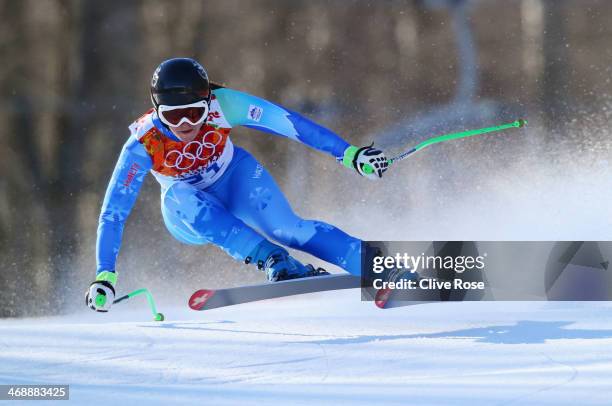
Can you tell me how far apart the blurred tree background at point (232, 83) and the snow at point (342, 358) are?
3.40 meters

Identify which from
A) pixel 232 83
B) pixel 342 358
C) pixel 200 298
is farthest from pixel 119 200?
pixel 232 83

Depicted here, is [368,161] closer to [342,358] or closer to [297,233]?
[297,233]

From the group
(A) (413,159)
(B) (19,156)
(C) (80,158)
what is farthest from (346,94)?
(B) (19,156)

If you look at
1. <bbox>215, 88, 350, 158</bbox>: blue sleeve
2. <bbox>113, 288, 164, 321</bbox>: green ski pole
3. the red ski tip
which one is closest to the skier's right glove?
<bbox>113, 288, 164, 321</bbox>: green ski pole

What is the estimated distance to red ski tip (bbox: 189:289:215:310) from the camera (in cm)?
407

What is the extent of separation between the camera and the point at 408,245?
740cm

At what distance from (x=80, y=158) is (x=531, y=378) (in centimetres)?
631

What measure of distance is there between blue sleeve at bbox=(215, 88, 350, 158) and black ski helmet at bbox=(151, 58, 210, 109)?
0.23 meters

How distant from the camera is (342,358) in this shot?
3080 millimetres

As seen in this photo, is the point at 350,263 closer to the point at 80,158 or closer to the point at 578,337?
the point at 578,337

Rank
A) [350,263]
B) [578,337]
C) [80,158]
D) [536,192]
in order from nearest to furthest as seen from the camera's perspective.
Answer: [578,337], [350,263], [536,192], [80,158]

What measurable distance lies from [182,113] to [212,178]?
1.51 ft

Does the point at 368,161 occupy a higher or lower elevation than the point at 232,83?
lower

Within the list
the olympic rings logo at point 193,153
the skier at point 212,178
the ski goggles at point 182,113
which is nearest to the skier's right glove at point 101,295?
the skier at point 212,178
